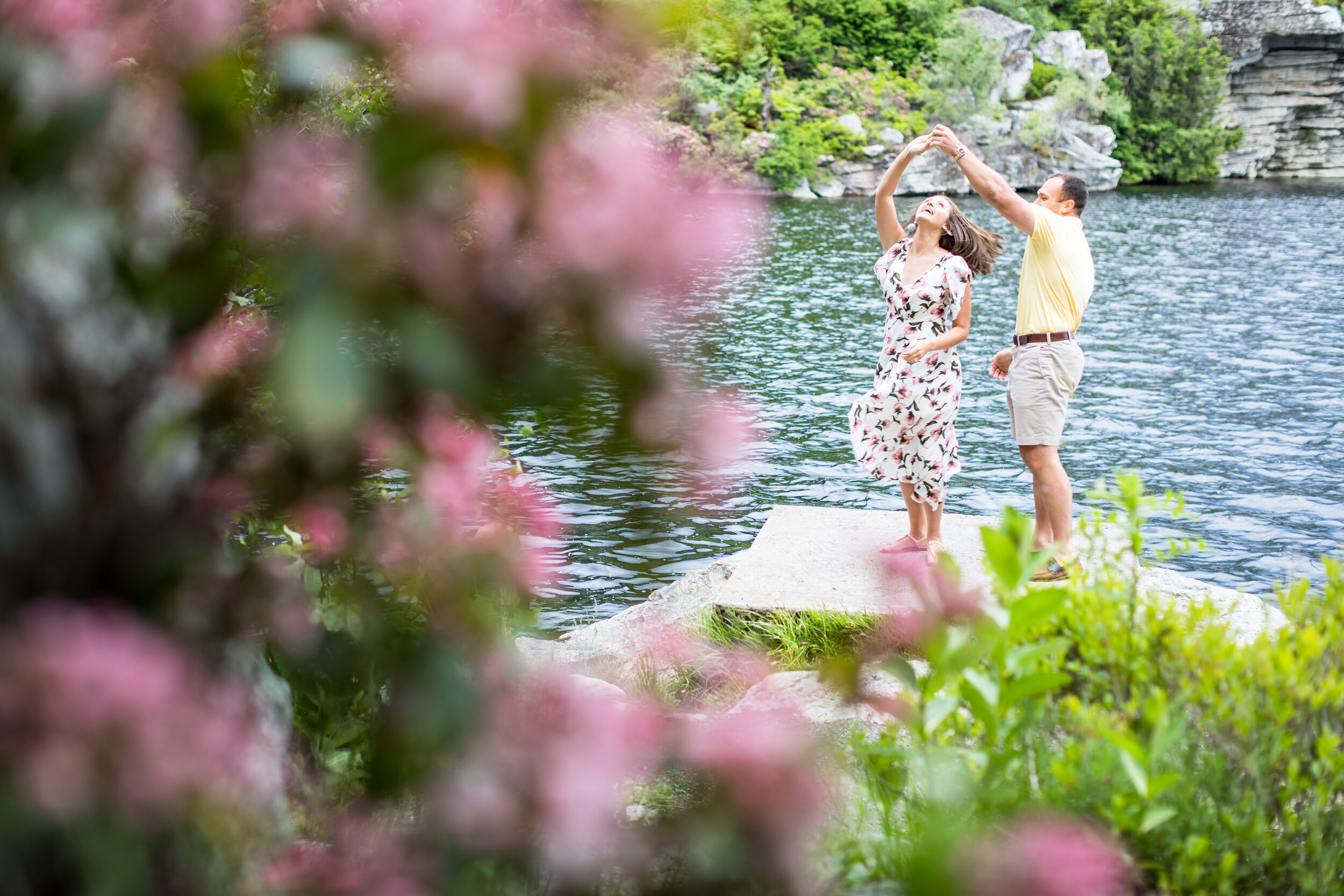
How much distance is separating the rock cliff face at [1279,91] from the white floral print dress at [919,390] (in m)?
46.1

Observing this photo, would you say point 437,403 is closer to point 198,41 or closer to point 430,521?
point 430,521

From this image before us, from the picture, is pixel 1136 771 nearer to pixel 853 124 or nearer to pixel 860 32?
pixel 853 124

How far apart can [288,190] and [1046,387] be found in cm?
476

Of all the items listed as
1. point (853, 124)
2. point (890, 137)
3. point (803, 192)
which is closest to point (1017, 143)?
point (890, 137)

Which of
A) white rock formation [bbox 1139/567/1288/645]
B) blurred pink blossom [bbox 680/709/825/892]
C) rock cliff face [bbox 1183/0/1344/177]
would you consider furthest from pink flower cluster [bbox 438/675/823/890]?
rock cliff face [bbox 1183/0/1344/177]

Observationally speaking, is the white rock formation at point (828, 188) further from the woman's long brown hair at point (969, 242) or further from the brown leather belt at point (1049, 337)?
the brown leather belt at point (1049, 337)

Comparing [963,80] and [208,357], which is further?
[963,80]

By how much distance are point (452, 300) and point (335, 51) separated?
22cm

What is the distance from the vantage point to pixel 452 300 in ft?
2.79

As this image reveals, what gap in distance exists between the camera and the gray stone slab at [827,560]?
15.3ft

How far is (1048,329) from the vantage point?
5082 mm

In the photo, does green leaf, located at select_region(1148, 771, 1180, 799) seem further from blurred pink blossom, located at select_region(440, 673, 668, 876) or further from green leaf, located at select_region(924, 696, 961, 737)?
blurred pink blossom, located at select_region(440, 673, 668, 876)

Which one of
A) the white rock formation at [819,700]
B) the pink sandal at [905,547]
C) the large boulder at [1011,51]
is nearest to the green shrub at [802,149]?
the large boulder at [1011,51]

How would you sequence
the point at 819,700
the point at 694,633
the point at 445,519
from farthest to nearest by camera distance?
the point at 694,633 → the point at 819,700 → the point at 445,519
